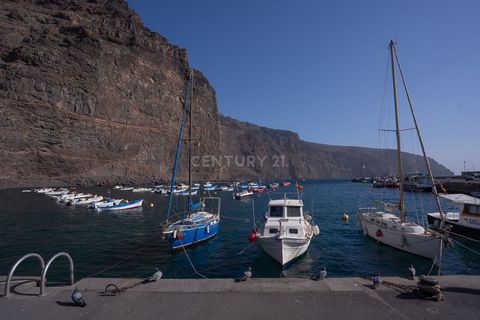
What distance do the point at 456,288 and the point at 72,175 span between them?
312 ft

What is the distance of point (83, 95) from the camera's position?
301 feet

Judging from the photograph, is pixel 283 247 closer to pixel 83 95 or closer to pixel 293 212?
pixel 293 212

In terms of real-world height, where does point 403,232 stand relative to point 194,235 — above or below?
above

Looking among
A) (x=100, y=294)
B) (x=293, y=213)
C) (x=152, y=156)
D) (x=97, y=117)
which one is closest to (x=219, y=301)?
(x=100, y=294)

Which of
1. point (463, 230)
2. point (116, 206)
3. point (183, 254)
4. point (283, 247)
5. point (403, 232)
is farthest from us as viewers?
point (116, 206)

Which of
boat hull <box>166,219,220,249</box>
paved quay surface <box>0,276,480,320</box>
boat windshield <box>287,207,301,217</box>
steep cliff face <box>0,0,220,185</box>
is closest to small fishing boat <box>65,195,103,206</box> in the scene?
boat hull <box>166,219,220,249</box>

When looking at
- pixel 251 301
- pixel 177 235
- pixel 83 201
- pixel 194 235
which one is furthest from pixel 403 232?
pixel 83 201

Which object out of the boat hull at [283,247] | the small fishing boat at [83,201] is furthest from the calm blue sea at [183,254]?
the small fishing boat at [83,201]

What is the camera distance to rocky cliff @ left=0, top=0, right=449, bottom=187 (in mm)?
80125

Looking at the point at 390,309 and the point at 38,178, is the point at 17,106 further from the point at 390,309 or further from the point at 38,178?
the point at 390,309

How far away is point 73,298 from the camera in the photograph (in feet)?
22.3

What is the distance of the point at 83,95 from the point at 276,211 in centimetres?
9262

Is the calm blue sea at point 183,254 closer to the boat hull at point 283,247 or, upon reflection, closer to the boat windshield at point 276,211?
the boat hull at point 283,247

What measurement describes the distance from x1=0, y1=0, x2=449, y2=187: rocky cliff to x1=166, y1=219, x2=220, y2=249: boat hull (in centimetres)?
7588
